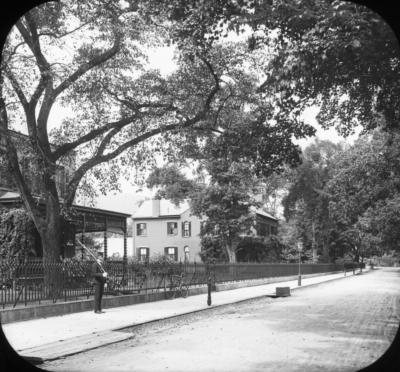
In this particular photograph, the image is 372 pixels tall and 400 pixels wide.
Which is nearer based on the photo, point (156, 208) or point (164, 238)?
point (164, 238)

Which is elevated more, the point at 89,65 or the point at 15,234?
the point at 89,65

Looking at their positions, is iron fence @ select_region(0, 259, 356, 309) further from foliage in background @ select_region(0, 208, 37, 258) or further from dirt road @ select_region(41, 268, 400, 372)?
foliage in background @ select_region(0, 208, 37, 258)

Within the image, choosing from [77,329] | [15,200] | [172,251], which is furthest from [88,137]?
[172,251]

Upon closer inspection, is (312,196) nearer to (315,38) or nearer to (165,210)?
(165,210)

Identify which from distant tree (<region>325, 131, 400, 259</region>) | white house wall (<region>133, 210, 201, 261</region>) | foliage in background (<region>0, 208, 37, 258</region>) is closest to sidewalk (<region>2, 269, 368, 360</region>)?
foliage in background (<region>0, 208, 37, 258</region>)

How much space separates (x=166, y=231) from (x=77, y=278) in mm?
39465

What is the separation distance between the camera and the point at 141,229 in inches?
2216

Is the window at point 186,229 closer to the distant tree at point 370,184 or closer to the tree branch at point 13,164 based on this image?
the distant tree at point 370,184

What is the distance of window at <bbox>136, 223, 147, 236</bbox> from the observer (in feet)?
184

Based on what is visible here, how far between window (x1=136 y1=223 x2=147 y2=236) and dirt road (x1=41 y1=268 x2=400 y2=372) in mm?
Answer: 41883

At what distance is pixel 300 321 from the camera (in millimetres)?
12625

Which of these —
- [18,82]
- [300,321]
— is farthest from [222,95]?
[300,321]

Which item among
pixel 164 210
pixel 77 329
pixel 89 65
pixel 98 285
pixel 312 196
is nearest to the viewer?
pixel 77 329

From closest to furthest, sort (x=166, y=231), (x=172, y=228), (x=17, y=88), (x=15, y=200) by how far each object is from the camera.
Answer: (x=17, y=88), (x=15, y=200), (x=172, y=228), (x=166, y=231)
